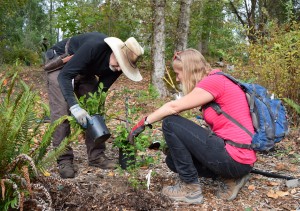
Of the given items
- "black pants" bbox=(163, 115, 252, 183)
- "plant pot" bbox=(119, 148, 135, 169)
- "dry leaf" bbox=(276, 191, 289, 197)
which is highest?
"black pants" bbox=(163, 115, 252, 183)

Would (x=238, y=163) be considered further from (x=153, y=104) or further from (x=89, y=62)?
(x=153, y=104)

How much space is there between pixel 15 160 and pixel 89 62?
1.46 meters

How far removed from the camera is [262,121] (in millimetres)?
2939

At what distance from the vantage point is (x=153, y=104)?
820cm

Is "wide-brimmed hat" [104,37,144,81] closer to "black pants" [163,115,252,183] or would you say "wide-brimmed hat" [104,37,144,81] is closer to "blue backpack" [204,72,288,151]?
"black pants" [163,115,252,183]

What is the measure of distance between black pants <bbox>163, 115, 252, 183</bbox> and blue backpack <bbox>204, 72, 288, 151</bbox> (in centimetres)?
14

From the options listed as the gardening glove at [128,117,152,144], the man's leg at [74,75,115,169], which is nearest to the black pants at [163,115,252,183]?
the gardening glove at [128,117,152,144]

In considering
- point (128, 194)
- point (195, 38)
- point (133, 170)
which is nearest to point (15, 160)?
point (128, 194)

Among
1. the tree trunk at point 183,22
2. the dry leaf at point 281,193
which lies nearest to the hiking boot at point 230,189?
the dry leaf at point 281,193

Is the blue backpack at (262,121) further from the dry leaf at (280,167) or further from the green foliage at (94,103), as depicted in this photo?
the dry leaf at (280,167)

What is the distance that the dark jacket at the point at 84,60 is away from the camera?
342 centimetres

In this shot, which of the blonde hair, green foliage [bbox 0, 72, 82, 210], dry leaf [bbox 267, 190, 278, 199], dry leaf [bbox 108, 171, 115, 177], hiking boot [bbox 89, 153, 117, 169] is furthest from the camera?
hiking boot [bbox 89, 153, 117, 169]

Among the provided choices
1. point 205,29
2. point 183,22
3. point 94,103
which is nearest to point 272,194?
point 94,103

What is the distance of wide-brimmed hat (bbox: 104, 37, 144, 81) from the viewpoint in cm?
348
